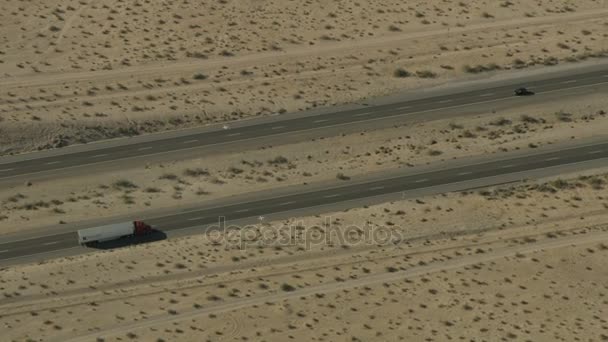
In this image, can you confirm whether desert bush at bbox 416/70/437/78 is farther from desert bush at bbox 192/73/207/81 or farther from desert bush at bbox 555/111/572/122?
desert bush at bbox 192/73/207/81

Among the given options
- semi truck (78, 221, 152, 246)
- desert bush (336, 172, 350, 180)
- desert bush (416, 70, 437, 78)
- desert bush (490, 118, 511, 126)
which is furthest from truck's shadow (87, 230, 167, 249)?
desert bush (416, 70, 437, 78)

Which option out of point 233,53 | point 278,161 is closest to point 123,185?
point 278,161

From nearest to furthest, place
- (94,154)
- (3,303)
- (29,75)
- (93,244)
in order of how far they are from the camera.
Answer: (3,303)
(93,244)
(94,154)
(29,75)

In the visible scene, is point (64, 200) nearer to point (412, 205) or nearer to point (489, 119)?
point (412, 205)

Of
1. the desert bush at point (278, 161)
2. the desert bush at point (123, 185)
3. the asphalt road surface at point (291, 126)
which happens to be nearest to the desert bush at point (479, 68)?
the asphalt road surface at point (291, 126)

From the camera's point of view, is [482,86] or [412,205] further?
[482,86]

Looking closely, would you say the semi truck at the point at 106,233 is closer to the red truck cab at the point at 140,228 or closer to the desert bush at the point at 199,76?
the red truck cab at the point at 140,228

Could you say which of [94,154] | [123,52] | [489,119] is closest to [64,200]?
[94,154]
